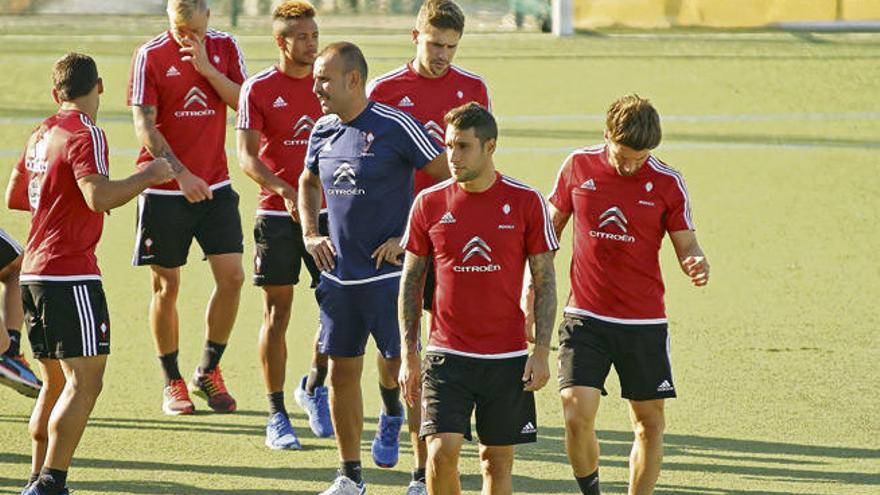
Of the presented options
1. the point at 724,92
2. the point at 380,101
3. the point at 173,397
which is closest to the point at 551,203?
the point at 380,101

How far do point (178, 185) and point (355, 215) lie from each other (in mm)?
1805

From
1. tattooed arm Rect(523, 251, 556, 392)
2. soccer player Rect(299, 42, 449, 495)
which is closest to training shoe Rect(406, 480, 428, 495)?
soccer player Rect(299, 42, 449, 495)

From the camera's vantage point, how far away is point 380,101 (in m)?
8.68

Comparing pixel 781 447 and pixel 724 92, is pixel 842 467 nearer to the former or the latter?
pixel 781 447

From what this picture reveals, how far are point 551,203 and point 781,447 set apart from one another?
83.3 inches

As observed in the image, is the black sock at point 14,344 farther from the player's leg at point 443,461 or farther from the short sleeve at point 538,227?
the short sleeve at point 538,227

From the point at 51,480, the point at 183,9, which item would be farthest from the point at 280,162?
the point at 51,480

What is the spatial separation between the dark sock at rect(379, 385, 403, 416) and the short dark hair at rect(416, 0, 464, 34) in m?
1.91

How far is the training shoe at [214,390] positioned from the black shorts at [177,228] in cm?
67

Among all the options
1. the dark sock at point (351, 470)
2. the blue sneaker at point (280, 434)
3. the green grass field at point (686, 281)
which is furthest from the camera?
the blue sneaker at point (280, 434)

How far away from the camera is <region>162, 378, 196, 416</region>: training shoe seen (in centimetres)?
937

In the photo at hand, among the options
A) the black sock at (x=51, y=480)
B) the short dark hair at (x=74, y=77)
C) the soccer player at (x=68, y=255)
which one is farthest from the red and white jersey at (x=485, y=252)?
the black sock at (x=51, y=480)

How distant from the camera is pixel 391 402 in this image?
8578 millimetres

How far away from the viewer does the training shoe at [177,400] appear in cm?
937
